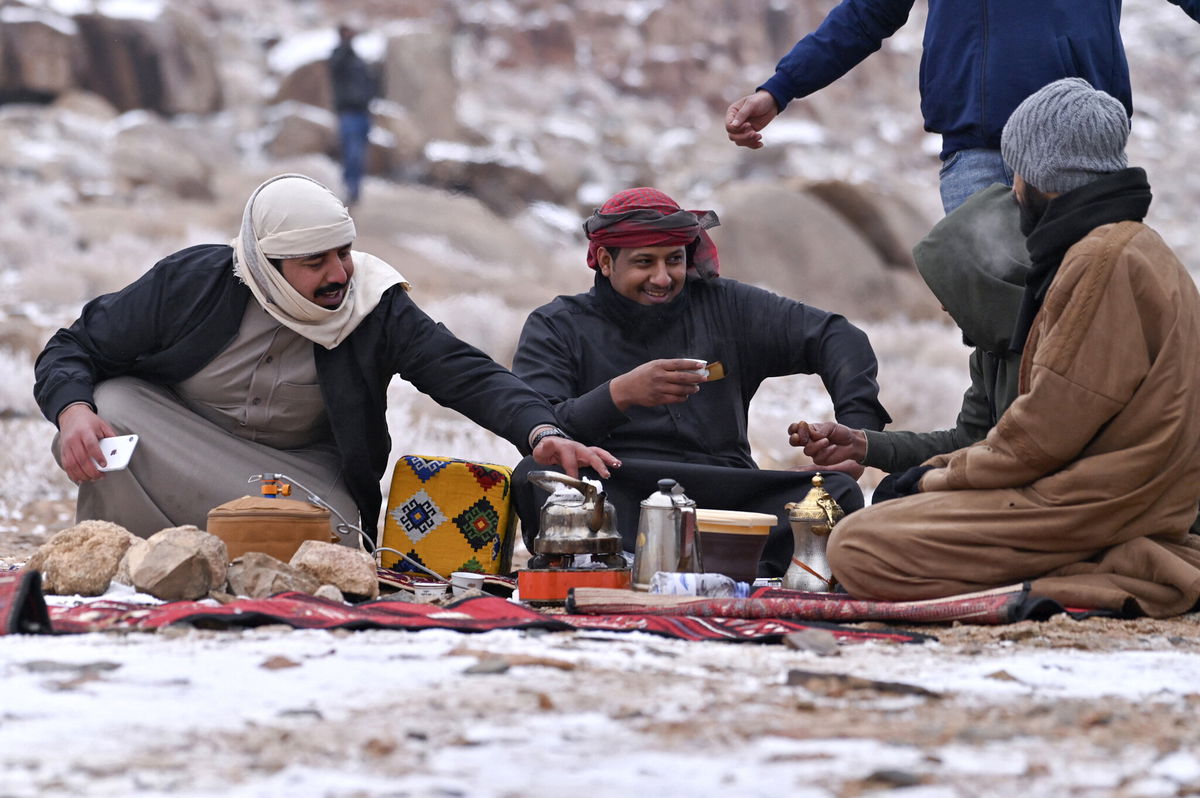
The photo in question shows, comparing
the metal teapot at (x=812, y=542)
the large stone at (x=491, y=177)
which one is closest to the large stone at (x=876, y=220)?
the large stone at (x=491, y=177)

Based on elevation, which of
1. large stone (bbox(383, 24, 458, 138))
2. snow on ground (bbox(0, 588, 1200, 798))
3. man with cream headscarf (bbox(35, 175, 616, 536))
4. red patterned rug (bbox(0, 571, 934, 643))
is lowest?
snow on ground (bbox(0, 588, 1200, 798))

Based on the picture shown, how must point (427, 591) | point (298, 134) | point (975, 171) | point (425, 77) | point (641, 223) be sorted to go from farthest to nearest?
point (425, 77) < point (298, 134) < point (641, 223) < point (975, 171) < point (427, 591)

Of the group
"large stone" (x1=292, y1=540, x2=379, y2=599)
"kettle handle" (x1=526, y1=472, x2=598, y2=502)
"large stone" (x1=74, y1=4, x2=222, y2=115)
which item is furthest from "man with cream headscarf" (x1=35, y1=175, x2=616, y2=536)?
"large stone" (x1=74, y1=4, x2=222, y2=115)

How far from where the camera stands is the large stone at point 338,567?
3941 millimetres

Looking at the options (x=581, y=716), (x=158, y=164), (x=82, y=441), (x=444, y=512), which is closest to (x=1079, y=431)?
(x=581, y=716)

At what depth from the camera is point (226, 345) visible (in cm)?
488

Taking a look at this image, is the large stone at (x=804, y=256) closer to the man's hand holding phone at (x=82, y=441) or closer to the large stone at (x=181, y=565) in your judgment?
the man's hand holding phone at (x=82, y=441)

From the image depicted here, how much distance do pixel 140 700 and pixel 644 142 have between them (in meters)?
36.2

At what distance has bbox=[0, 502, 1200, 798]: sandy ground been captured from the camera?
206 cm

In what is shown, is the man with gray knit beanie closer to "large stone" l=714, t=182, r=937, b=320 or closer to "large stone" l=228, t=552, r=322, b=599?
"large stone" l=228, t=552, r=322, b=599

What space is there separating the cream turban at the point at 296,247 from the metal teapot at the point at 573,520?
108cm

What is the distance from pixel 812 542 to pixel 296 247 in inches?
73.3

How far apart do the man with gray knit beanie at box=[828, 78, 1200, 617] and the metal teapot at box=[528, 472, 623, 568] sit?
687 mm

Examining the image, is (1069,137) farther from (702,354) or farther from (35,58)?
(35,58)
